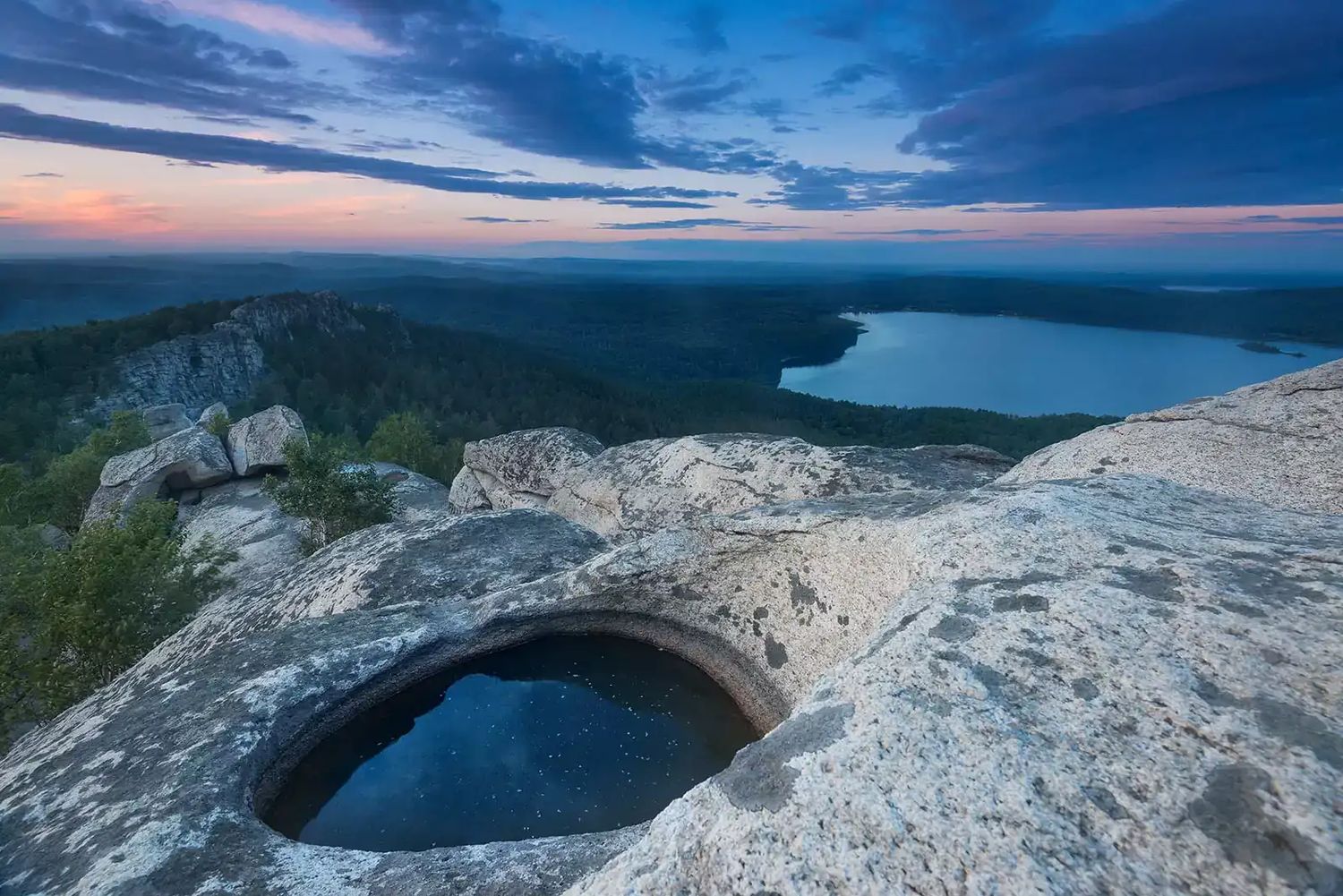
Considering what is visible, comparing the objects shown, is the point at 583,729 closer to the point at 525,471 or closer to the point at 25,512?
the point at 525,471

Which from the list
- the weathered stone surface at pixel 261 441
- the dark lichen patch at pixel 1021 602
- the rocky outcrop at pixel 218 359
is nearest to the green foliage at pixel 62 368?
the rocky outcrop at pixel 218 359

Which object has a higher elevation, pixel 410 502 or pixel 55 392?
pixel 410 502

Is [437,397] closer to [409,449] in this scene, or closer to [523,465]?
[409,449]

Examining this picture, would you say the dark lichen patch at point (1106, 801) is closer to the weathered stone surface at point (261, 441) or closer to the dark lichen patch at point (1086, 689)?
the dark lichen patch at point (1086, 689)

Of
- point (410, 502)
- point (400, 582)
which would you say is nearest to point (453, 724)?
point (400, 582)

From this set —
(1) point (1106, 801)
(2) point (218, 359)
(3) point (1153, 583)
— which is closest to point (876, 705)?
(1) point (1106, 801)
